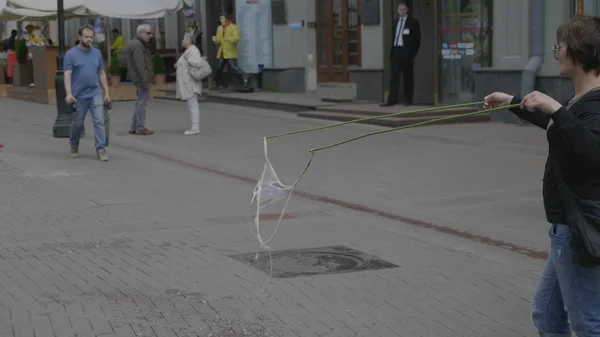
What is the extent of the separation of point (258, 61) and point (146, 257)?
736 inches

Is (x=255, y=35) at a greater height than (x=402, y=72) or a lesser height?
greater

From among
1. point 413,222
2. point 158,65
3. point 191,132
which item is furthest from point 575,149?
point 158,65

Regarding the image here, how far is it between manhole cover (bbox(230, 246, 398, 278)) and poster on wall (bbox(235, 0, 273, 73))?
1833cm

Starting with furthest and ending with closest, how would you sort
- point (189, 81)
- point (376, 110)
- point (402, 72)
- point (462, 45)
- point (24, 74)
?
point (24, 74)
point (402, 72)
point (462, 45)
point (376, 110)
point (189, 81)

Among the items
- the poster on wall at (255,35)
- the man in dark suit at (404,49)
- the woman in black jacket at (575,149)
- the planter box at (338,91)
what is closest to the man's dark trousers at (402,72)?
the man in dark suit at (404,49)

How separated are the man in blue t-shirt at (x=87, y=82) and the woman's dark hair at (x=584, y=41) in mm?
10377

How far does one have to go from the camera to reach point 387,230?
8.73 metres

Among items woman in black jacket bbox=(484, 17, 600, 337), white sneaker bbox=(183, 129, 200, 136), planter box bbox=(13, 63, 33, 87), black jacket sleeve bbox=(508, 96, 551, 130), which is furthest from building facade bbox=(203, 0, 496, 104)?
woman in black jacket bbox=(484, 17, 600, 337)

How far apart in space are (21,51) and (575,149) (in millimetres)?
26735

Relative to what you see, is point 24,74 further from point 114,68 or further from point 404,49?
point 404,49

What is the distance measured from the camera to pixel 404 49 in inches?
736

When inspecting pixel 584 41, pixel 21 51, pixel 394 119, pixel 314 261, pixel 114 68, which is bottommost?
pixel 314 261

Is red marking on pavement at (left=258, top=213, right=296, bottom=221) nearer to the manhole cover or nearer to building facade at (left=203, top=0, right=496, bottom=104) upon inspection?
the manhole cover

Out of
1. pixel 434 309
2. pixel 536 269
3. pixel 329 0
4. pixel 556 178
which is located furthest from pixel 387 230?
pixel 329 0
